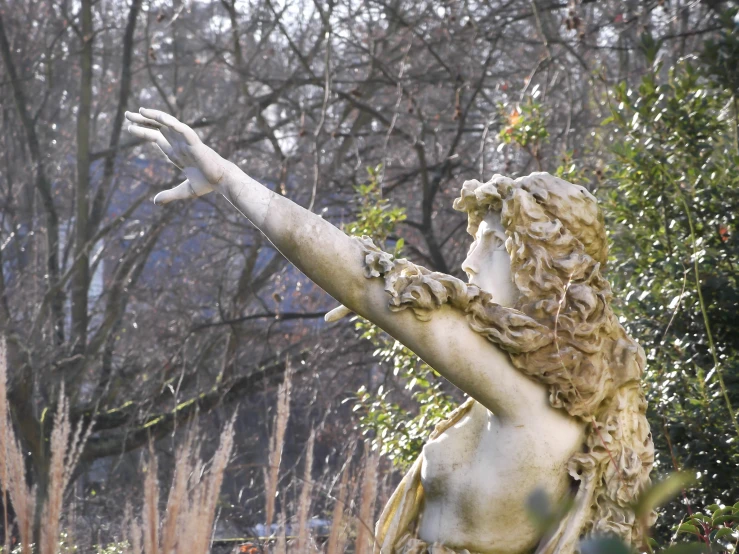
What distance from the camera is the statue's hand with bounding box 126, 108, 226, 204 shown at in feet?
6.61

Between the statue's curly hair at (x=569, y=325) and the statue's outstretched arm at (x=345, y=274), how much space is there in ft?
0.09

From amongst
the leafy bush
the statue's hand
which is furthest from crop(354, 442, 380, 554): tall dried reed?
the leafy bush

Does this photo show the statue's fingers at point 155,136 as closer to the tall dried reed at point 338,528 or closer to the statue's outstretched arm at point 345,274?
the statue's outstretched arm at point 345,274

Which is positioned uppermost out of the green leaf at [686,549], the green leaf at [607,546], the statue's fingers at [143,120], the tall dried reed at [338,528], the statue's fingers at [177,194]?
the statue's fingers at [143,120]

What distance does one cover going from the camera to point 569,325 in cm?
208

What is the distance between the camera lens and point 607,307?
2139 millimetres

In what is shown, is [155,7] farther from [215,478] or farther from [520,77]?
[215,478]

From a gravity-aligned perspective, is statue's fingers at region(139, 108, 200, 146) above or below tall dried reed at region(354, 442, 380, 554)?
above

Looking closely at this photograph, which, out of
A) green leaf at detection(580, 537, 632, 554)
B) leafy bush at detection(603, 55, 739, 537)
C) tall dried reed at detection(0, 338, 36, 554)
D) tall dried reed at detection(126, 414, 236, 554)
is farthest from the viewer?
leafy bush at detection(603, 55, 739, 537)

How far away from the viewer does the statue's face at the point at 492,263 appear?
219 centimetres

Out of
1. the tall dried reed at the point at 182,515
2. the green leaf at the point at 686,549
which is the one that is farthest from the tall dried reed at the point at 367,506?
the green leaf at the point at 686,549

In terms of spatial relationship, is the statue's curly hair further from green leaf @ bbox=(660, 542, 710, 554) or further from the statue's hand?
green leaf @ bbox=(660, 542, 710, 554)

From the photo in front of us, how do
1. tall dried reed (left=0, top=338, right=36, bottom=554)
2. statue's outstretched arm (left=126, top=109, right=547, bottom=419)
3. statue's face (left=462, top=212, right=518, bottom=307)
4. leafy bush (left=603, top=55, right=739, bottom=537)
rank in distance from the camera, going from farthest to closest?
leafy bush (left=603, top=55, right=739, bottom=537) → statue's face (left=462, top=212, right=518, bottom=307) → statue's outstretched arm (left=126, top=109, right=547, bottom=419) → tall dried reed (left=0, top=338, right=36, bottom=554)

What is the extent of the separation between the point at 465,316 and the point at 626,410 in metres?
0.43
